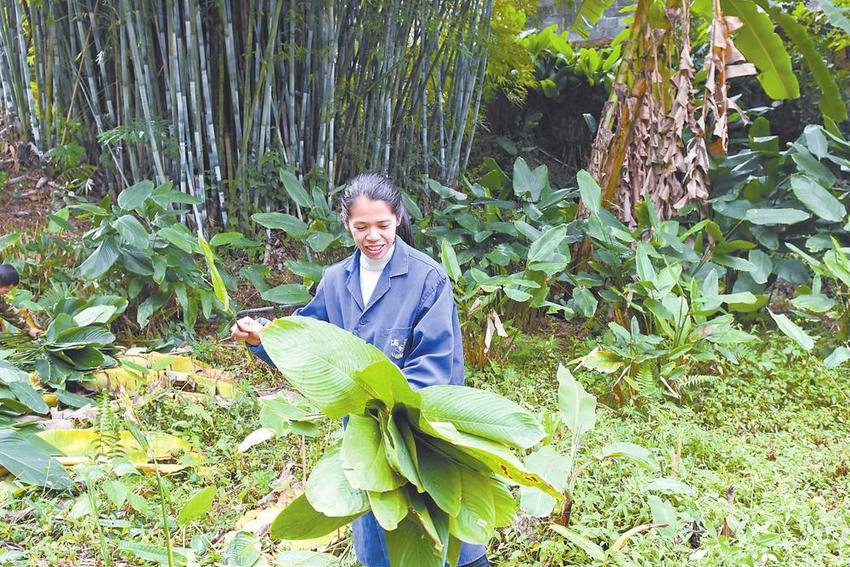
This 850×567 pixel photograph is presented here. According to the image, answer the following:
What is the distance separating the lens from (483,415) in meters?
1.01

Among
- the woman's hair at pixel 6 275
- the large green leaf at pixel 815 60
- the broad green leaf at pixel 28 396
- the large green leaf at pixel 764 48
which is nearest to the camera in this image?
the broad green leaf at pixel 28 396

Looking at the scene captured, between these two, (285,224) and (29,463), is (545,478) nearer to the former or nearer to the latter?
(29,463)

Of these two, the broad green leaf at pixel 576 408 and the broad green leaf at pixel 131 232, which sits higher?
the broad green leaf at pixel 131 232

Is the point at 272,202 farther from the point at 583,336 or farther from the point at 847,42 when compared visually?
the point at 847,42

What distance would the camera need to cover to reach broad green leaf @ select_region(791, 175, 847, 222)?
3.25 metres

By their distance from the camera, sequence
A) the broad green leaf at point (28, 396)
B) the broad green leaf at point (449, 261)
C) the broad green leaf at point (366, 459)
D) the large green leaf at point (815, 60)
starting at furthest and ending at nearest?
the large green leaf at point (815, 60) < the broad green leaf at point (449, 261) < the broad green leaf at point (28, 396) < the broad green leaf at point (366, 459)

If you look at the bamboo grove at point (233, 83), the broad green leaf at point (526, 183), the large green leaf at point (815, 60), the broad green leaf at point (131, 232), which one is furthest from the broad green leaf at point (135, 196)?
the large green leaf at point (815, 60)

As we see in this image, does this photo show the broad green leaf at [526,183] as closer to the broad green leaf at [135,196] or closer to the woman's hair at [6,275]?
the broad green leaf at [135,196]

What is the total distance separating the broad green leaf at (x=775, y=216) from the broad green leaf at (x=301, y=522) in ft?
9.02

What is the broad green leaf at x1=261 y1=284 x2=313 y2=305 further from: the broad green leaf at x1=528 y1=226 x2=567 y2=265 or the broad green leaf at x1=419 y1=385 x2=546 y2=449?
the broad green leaf at x1=419 y1=385 x2=546 y2=449

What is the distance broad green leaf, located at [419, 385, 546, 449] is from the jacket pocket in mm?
296

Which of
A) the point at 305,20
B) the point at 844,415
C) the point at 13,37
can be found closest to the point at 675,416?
the point at 844,415

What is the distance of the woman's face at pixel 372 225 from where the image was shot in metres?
1.35

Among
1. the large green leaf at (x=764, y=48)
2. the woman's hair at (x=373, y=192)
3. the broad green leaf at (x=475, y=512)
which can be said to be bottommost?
the broad green leaf at (x=475, y=512)
